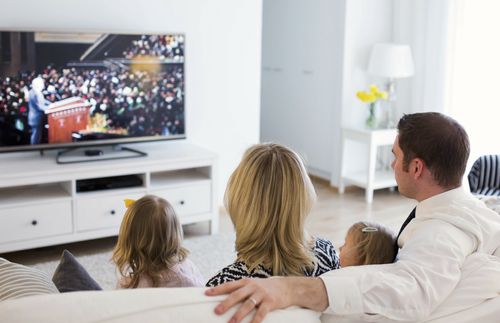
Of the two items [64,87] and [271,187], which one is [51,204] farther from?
[271,187]

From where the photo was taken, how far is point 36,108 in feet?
12.8

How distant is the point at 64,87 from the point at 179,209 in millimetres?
1057

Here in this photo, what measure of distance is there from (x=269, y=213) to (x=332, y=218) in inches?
134

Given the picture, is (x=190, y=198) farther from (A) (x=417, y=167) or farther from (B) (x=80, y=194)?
(A) (x=417, y=167)

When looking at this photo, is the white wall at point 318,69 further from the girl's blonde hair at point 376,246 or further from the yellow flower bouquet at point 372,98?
the girl's blonde hair at point 376,246

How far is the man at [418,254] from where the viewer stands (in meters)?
1.18

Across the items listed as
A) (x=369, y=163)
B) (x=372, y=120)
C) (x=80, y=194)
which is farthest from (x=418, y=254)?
(x=372, y=120)

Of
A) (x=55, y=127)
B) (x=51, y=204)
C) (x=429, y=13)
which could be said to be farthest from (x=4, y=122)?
(x=429, y=13)

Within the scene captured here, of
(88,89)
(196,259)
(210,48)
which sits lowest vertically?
(196,259)

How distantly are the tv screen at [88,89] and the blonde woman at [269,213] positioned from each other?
8.76 feet

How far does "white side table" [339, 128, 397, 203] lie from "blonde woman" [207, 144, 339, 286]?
3.78 meters

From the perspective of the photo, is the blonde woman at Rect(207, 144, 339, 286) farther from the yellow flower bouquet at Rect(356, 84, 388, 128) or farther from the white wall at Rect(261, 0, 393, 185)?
the white wall at Rect(261, 0, 393, 185)

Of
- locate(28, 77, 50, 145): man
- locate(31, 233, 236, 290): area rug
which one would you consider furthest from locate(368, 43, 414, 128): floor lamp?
locate(28, 77, 50, 145): man

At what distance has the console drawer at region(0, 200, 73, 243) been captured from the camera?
3668 millimetres
